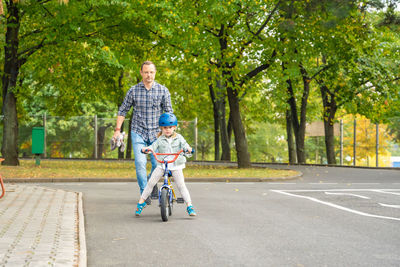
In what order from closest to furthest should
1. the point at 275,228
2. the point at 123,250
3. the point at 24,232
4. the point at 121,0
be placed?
the point at 123,250
the point at 24,232
the point at 275,228
the point at 121,0

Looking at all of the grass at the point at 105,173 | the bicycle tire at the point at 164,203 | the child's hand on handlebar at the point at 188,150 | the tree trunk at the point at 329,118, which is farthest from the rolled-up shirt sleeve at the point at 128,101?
the tree trunk at the point at 329,118

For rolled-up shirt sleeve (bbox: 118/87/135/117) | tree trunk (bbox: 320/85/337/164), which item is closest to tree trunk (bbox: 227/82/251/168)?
tree trunk (bbox: 320/85/337/164)

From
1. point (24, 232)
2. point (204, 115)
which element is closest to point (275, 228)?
point (24, 232)

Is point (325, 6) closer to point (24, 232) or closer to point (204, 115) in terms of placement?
point (24, 232)

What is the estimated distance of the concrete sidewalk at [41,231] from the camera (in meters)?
5.10

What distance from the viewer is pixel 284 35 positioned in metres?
21.5

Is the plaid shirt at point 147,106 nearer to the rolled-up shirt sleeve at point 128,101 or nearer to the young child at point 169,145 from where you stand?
the rolled-up shirt sleeve at point 128,101

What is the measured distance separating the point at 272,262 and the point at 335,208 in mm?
4482

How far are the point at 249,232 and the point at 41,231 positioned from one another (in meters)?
2.41

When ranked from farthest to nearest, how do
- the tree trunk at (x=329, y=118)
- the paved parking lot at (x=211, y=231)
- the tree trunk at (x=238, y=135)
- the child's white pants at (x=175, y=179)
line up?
the tree trunk at (x=329, y=118), the tree trunk at (x=238, y=135), the child's white pants at (x=175, y=179), the paved parking lot at (x=211, y=231)

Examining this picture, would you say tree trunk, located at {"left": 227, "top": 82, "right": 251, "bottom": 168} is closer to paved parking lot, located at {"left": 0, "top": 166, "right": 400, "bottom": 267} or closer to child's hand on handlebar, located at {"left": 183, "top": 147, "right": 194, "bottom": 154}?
paved parking lot, located at {"left": 0, "top": 166, "right": 400, "bottom": 267}

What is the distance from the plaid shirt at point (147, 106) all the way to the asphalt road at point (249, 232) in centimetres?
124

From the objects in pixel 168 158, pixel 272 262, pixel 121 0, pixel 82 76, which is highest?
pixel 121 0

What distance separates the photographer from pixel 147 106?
855 cm
